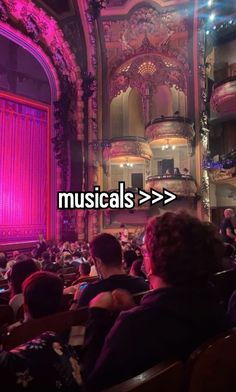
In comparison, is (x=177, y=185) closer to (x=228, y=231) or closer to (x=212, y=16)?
(x=212, y=16)

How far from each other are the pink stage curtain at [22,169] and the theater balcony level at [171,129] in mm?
4179

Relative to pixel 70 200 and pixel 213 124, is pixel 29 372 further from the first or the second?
pixel 213 124

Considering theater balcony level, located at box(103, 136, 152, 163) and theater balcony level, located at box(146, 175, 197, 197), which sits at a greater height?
theater balcony level, located at box(103, 136, 152, 163)

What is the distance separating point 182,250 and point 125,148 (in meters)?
13.7

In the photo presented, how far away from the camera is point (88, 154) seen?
47.7 ft

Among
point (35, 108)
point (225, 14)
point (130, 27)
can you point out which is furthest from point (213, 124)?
point (35, 108)

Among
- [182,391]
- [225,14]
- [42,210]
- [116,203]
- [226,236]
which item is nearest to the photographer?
[182,391]

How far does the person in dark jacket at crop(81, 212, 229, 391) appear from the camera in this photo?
1.18 metres

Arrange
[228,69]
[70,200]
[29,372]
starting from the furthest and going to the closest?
1. [228,69]
2. [70,200]
3. [29,372]

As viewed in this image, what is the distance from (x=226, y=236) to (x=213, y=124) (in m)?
13.3

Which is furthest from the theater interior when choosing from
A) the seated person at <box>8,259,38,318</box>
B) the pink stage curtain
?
the seated person at <box>8,259,38,318</box>

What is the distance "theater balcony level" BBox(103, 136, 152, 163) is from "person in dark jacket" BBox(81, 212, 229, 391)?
A: 1356 centimetres

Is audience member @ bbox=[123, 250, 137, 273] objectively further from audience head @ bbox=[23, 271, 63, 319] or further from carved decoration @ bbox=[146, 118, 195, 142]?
carved decoration @ bbox=[146, 118, 195, 142]

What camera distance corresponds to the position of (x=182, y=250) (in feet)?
4.40
